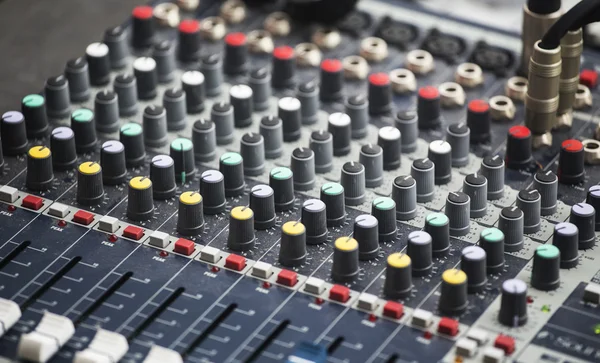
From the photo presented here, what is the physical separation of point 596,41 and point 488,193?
2.21 meters

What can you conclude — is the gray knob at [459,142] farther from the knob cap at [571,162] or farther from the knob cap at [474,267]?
the knob cap at [474,267]

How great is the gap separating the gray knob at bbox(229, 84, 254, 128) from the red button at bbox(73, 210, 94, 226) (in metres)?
1.33

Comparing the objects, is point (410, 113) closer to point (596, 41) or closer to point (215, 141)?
point (215, 141)

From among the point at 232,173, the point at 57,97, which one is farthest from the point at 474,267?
the point at 57,97

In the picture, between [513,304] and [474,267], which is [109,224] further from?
[513,304]

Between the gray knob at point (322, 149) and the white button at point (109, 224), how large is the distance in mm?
1231

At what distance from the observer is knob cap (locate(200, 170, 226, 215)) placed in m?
8.03

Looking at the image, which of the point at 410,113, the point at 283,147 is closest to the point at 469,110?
the point at 410,113

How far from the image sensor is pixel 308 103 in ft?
29.5

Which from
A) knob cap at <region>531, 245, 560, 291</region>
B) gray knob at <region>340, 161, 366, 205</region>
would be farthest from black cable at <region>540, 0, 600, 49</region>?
knob cap at <region>531, 245, 560, 291</region>

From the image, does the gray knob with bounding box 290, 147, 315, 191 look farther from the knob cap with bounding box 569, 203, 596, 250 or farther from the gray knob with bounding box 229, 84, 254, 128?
the knob cap with bounding box 569, 203, 596, 250

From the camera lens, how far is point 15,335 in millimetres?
7074

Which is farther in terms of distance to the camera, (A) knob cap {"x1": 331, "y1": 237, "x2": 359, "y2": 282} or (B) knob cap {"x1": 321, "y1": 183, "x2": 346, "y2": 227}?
(B) knob cap {"x1": 321, "y1": 183, "x2": 346, "y2": 227}

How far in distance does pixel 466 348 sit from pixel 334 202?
53.8 inches
